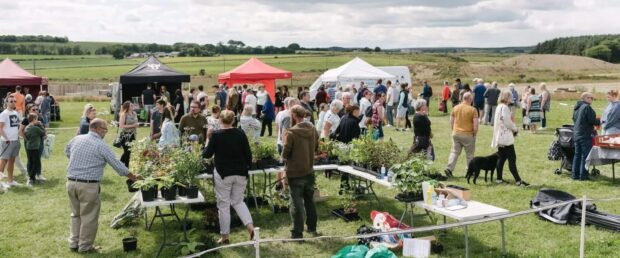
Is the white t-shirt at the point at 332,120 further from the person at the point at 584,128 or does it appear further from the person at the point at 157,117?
the person at the point at 584,128

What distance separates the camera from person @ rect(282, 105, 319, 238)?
627cm

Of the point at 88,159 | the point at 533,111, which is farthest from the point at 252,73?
the point at 88,159

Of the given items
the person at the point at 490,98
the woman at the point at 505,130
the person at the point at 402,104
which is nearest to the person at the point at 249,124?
the woman at the point at 505,130

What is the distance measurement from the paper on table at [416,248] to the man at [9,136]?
262 inches

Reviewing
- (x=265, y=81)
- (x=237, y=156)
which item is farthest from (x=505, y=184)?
(x=265, y=81)

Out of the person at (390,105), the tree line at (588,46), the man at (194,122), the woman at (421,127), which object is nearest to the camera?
the man at (194,122)

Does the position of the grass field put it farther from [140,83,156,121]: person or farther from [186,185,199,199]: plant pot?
[140,83,156,121]: person

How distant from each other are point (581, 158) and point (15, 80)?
1857 centimetres

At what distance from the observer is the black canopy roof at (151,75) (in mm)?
17906

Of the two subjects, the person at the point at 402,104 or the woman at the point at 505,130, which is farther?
the person at the point at 402,104

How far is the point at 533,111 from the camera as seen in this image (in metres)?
15.5

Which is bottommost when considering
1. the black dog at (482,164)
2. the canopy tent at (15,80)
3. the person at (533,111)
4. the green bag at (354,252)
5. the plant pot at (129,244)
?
the plant pot at (129,244)

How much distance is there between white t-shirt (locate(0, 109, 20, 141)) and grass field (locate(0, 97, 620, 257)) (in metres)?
0.85

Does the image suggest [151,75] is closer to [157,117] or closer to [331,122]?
[157,117]
